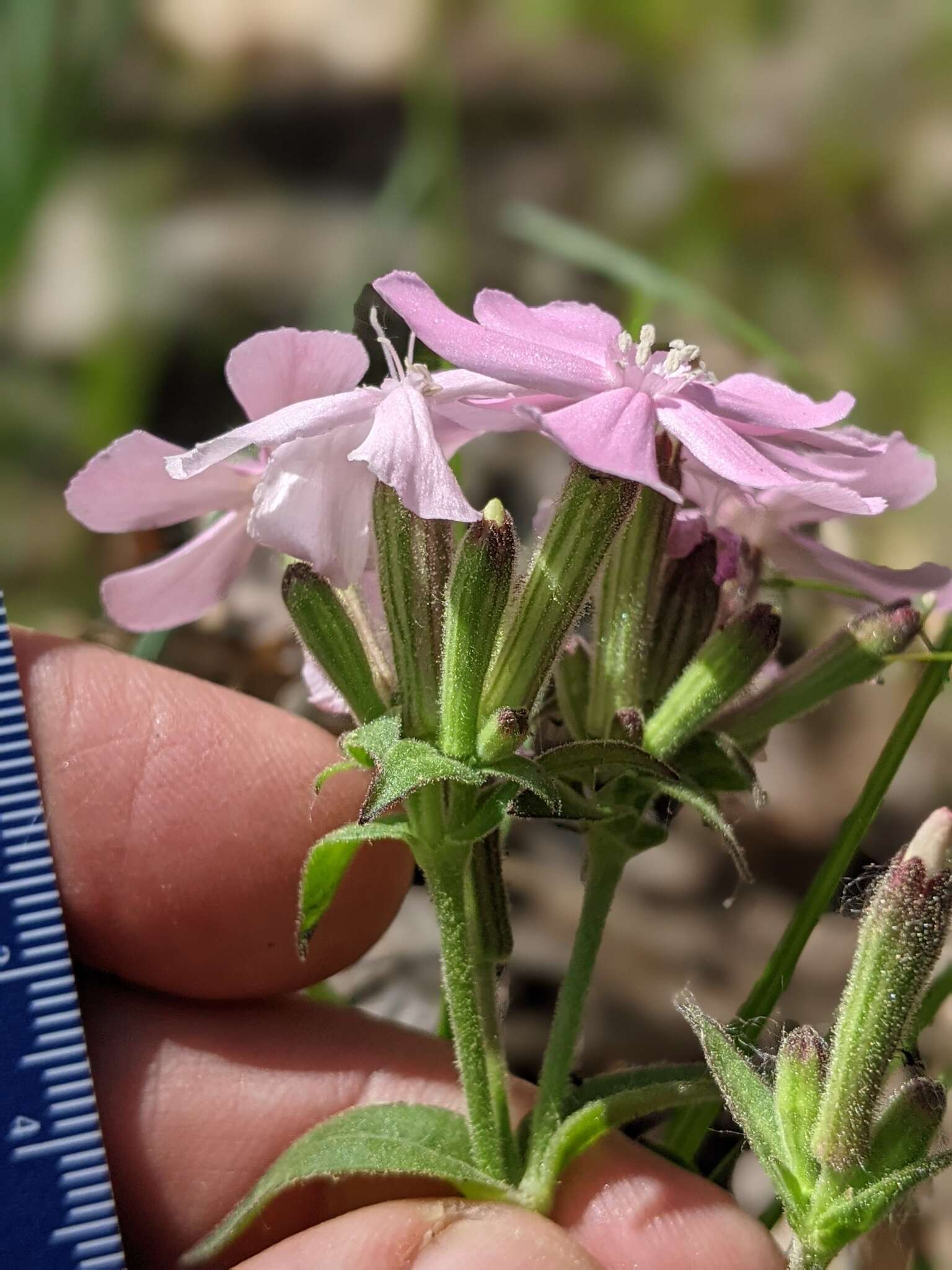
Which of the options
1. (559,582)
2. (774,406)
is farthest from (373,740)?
(774,406)

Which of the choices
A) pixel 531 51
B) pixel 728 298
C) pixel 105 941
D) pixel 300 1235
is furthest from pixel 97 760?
pixel 531 51

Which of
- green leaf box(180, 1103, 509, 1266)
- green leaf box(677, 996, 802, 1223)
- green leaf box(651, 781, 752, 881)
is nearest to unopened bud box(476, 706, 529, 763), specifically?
green leaf box(651, 781, 752, 881)

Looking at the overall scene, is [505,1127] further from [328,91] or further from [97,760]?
[328,91]

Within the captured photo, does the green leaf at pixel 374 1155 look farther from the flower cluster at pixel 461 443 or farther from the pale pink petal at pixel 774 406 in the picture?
the pale pink petal at pixel 774 406

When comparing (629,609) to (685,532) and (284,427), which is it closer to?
(685,532)

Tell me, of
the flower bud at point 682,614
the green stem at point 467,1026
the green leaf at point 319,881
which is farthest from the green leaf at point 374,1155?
the flower bud at point 682,614

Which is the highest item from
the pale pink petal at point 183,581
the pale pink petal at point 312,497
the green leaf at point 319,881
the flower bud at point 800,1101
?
the pale pink petal at point 312,497
